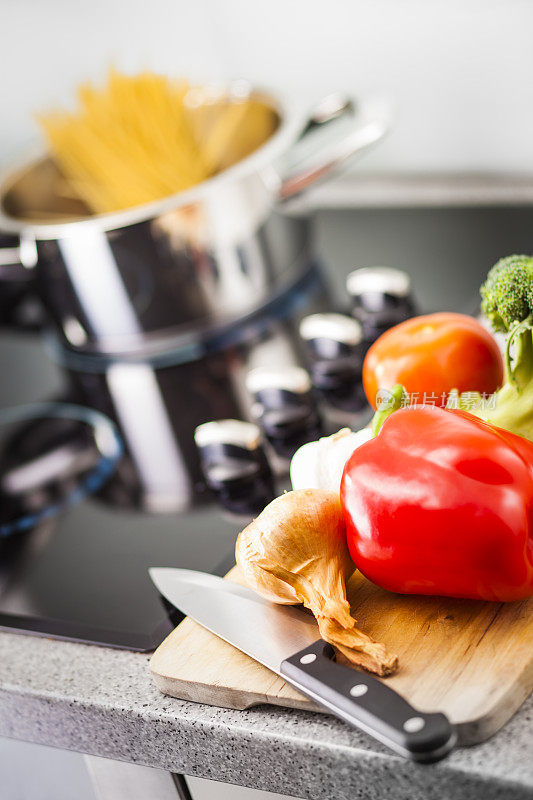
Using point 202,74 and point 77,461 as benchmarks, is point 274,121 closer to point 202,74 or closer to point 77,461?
point 202,74

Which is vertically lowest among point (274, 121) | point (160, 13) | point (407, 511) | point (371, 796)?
point (371, 796)

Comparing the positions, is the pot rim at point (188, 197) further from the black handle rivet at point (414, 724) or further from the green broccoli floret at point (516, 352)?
the black handle rivet at point (414, 724)

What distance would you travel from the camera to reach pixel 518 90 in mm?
1177

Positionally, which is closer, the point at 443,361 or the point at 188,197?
the point at 443,361

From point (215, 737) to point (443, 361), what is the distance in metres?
0.31

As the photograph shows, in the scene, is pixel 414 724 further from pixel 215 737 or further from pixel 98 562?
pixel 98 562

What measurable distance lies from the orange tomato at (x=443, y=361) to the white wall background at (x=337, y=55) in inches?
23.9

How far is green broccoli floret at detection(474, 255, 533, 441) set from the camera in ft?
2.00

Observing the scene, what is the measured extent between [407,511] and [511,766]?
148 mm

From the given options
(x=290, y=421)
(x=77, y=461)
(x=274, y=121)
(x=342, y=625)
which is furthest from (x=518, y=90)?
(x=342, y=625)

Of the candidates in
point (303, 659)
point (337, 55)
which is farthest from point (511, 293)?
point (337, 55)

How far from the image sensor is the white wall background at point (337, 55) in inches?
46.7

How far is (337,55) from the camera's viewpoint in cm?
132

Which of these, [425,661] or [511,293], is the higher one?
[511,293]
